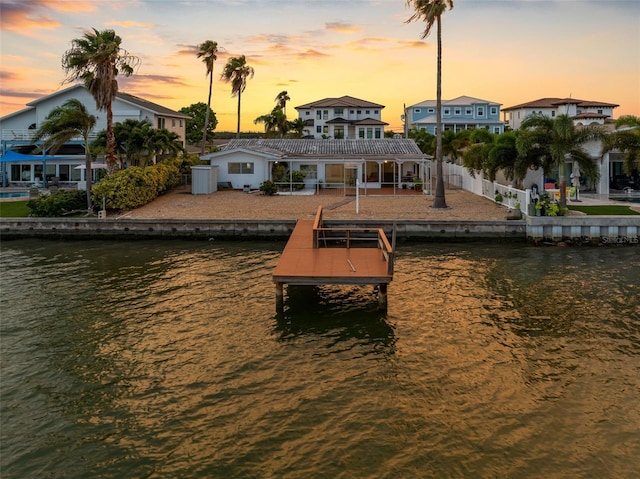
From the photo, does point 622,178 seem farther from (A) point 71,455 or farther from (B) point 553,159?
(A) point 71,455

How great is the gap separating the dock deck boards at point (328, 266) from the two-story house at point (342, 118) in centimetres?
5857

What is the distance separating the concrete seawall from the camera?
26.7 m

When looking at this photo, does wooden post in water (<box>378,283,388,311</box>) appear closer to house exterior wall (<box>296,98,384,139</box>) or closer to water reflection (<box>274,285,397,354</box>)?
water reflection (<box>274,285,397,354</box>)

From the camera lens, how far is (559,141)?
2891 centimetres

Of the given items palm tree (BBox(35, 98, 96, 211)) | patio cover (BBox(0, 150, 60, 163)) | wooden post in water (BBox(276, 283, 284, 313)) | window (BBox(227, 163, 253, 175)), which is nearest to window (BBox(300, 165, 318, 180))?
window (BBox(227, 163, 253, 175))

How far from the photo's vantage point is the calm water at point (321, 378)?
27.9 feet

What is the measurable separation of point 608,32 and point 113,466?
110ft

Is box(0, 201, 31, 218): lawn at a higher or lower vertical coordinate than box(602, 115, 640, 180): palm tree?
lower

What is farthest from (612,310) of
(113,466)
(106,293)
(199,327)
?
(106,293)

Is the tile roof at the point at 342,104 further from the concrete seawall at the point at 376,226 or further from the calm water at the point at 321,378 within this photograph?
the calm water at the point at 321,378

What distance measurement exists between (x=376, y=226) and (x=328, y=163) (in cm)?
1742

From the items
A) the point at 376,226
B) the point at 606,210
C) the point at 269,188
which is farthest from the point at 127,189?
the point at 606,210

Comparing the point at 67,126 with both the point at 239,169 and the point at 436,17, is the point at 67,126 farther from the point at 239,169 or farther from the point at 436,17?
the point at 436,17

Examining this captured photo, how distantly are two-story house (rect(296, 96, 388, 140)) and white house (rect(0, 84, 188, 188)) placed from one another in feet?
105
